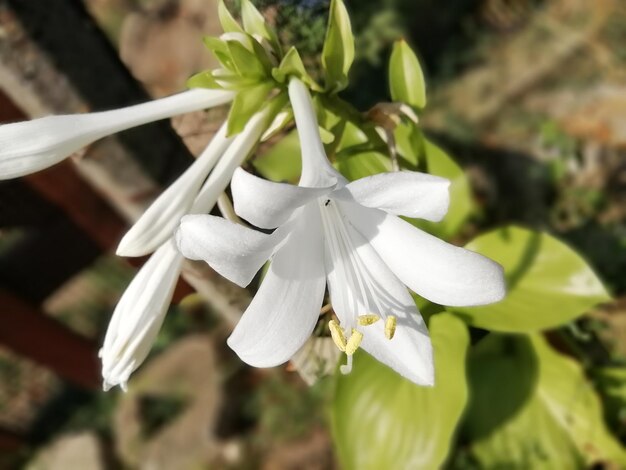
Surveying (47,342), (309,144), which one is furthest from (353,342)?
(47,342)

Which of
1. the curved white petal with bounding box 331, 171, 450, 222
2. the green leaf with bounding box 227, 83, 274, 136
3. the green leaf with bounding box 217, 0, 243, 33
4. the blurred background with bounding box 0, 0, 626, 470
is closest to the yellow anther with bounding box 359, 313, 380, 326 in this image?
the curved white petal with bounding box 331, 171, 450, 222

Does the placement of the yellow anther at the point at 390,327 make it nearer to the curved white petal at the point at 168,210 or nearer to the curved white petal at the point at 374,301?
the curved white petal at the point at 374,301

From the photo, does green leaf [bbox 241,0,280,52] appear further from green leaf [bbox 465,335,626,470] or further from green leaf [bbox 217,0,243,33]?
green leaf [bbox 465,335,626,470]

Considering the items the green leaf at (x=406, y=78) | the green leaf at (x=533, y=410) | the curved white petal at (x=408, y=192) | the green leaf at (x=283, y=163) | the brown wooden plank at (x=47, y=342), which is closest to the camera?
the curved white petal at (x=408, y=192)

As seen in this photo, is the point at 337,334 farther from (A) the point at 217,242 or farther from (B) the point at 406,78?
(B) the point at 406,78

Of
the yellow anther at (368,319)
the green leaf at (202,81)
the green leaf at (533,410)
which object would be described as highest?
the green leaf at (202,81)

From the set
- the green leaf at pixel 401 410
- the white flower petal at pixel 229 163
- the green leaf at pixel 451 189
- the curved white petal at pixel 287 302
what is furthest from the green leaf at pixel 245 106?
the green leaf at pixel 401 410

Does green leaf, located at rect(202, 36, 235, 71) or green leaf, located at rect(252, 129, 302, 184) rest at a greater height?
green leaf, located at rect(202, 36, 235, 71)

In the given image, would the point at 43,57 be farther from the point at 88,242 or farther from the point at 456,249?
the point at 456,249
